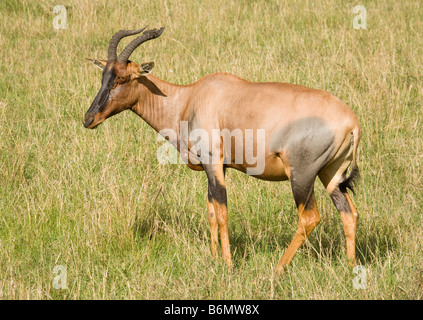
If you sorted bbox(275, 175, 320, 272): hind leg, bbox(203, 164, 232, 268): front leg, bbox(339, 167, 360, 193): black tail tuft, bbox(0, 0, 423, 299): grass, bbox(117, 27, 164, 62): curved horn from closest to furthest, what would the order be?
1. bbox(0, 0, 423, 299): grass
2. bbox(275, 175, 320, 272): hind leg
3. bbox(339, 167, 360, 193): black tail tuft
4. bbox(203, 164, 232, 268): front leg
5. bbox(117, 27, 164, 62): curved horn

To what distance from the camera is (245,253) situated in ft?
19.5

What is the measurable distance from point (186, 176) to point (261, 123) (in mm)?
2070

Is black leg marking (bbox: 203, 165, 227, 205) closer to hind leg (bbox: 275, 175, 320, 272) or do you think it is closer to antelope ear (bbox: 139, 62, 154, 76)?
hind leg (bbox: 275, 175, 320, 272)

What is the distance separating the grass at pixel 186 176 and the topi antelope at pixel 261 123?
401 millimetres

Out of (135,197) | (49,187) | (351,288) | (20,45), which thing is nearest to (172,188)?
(135,197)

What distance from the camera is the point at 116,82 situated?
622cm

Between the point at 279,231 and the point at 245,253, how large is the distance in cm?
69

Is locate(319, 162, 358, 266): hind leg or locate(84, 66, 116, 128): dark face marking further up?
locate(84, 66, 116, 128): dark face marking

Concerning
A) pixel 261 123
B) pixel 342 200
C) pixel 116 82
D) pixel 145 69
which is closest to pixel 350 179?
pixel 342 200

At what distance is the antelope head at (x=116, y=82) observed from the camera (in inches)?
243

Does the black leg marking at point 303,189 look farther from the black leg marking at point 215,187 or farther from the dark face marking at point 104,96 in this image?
the dark face marking at point 104,96

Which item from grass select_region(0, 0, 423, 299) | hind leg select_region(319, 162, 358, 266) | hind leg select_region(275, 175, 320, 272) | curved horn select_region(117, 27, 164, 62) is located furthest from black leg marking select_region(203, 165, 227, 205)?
curved horn select_region(117, 27, 164, 62)

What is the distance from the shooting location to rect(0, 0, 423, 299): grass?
18.0 ft

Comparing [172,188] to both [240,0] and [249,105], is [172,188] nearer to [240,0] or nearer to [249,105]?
[249,105]
